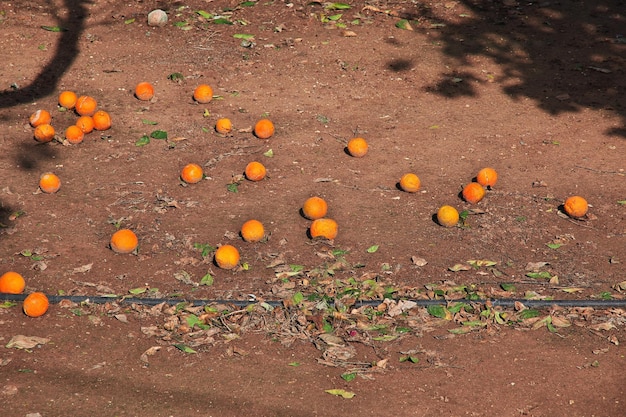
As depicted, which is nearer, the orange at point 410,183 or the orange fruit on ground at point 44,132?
the orange at point 410,183

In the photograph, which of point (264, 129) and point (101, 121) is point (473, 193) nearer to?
point (264, 129)

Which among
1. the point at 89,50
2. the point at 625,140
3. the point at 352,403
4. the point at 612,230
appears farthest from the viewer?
the point at 89,50

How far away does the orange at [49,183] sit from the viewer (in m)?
7.78

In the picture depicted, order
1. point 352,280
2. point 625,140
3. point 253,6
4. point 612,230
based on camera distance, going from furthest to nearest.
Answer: point 253,6 → point 625,140 → point 612,230 → point 352,280

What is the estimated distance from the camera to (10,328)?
6020mm

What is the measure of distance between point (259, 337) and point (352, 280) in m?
1.03

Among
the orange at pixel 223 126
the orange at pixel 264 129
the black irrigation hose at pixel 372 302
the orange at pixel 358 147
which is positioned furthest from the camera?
the orange at pixel 223 126

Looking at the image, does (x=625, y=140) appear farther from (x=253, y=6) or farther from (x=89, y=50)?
(x=89, y=50)

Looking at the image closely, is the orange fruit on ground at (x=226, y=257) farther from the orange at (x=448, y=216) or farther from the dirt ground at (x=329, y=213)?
the orange at (x=448, y=216)

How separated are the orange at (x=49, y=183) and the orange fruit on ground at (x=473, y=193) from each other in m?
4.02

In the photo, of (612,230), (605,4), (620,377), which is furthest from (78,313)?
(605,4)

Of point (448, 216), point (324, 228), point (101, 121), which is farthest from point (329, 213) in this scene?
point (101, 121)

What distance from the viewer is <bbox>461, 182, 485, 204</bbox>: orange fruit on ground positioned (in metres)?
7.77

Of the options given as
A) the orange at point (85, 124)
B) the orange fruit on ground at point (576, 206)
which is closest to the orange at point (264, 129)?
the orange at point (85, 124)
